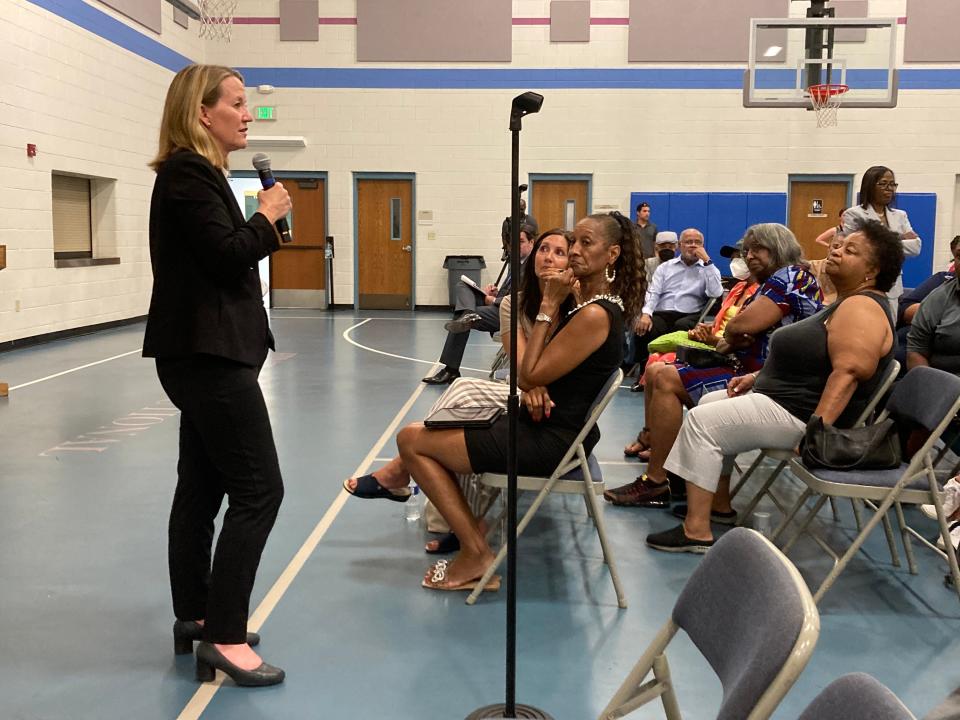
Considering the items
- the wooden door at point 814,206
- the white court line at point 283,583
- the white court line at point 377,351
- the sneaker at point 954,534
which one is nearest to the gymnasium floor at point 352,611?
the white court line at point 283,583

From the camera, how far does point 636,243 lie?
322 cm

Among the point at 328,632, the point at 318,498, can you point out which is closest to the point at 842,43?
the point at 318,498

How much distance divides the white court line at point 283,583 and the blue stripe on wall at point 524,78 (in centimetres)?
960

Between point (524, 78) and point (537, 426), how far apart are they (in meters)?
11.4

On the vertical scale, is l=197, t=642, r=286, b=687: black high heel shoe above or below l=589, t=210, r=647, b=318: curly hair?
below

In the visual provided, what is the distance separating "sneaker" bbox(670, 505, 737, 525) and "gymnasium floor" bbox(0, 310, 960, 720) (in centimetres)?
7

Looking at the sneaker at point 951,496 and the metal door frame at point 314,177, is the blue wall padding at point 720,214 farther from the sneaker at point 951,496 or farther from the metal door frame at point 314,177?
the sneaker at point 951,496

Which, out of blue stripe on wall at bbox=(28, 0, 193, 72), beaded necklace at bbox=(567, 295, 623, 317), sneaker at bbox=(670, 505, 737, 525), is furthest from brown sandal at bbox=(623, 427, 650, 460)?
blue stripe on wall at bbox=(28, 0, 193, 72)

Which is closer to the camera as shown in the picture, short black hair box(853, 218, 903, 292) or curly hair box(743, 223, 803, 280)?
short black hair box(853, 218, 903, 292)

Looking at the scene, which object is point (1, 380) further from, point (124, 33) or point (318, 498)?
point (124, 33)

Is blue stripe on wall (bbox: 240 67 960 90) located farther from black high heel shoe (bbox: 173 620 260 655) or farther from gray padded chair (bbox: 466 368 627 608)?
black high heel shoe (bbox: 173 620 260 655)

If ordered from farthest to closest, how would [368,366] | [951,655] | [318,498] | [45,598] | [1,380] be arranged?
[368,366], [1,380], [318,498], [45,598], [951,655]

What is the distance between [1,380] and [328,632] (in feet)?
18.5

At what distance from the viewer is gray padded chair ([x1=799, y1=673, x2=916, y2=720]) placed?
2.91ft
